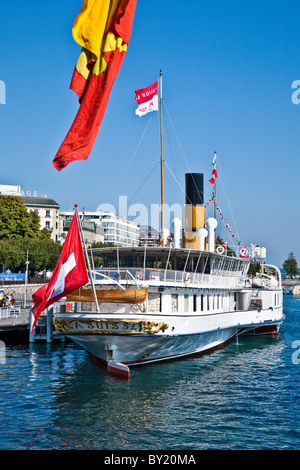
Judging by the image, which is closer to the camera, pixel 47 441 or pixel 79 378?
pixel 47 441

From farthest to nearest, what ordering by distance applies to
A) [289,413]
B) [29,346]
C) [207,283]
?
[29,346] < [207,283] < [289,413]

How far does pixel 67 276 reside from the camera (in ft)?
81.4

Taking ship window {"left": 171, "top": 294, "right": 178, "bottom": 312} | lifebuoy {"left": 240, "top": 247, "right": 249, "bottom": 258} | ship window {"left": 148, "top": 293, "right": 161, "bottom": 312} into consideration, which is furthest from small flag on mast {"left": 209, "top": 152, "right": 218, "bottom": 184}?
ship window {"left": 148, "top": 293, "right": 161, "bottom": 312}

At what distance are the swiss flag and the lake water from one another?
177 inches

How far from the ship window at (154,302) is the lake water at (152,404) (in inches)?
126

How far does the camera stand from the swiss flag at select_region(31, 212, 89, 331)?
78.7ft

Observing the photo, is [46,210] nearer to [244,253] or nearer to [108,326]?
[244,253]

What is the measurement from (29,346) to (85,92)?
27343 mm

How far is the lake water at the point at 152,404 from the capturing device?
20.6 meters

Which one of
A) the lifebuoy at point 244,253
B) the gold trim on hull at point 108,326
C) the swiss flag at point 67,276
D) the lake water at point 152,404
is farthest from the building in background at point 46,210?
the swiss flag at point 67,276

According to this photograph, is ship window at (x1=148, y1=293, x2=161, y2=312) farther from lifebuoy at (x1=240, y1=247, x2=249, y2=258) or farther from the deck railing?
lifebuoy at (x1=240, y1=247, x2=249, y2=258)
